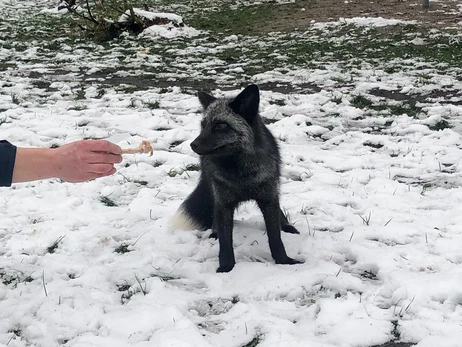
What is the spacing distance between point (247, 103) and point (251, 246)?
1.12m

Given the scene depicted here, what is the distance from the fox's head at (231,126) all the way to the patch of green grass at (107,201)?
58.2 inches

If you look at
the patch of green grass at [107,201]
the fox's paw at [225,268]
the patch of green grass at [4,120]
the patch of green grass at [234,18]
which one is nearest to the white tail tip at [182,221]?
the fox's paw at [225,268]

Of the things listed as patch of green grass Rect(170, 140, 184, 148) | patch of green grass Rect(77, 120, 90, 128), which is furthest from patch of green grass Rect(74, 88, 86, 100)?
patch of green grass Rect(170, 140, 184, 148)

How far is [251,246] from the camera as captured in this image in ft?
12.8

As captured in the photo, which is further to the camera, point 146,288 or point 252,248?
point 252,248

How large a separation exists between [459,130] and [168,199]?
357cm

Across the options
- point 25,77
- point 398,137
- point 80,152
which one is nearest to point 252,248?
point 80,152

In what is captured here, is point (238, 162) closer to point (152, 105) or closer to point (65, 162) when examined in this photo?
point (65, 162)

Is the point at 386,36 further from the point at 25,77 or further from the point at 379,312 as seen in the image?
the point at 379,312

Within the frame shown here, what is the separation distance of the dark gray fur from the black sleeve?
3.60 ft

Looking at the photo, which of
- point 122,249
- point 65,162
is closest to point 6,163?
point 65,162

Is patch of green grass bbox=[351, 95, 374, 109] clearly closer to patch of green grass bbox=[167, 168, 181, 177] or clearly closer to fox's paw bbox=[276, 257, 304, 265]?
patch of green grass bbox=[167, 168, 181, 177]

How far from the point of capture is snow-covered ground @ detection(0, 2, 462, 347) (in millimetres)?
2867

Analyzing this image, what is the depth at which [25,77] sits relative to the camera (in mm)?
9258
